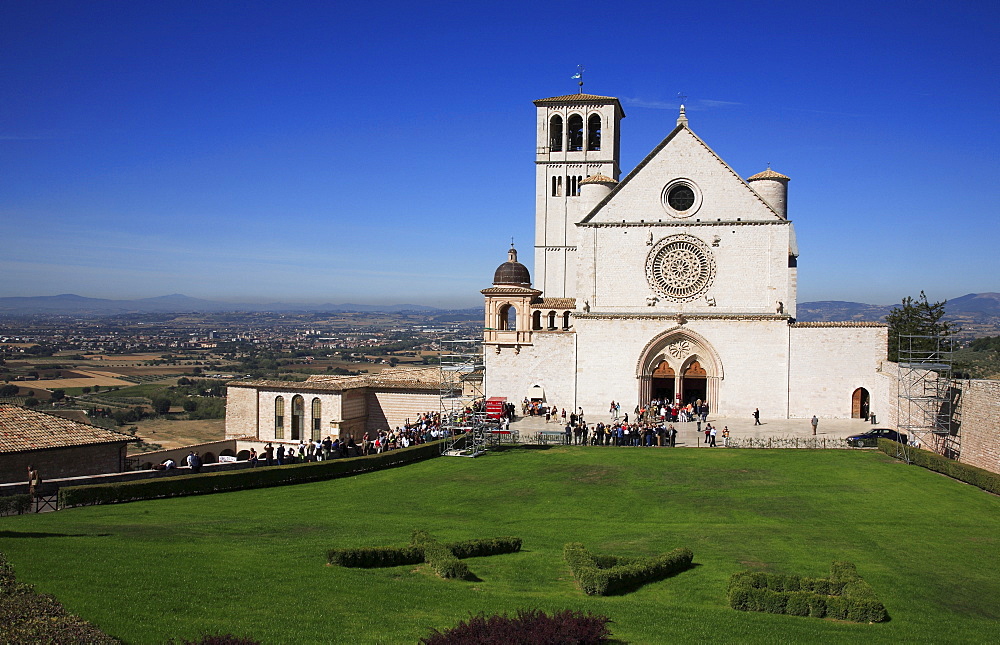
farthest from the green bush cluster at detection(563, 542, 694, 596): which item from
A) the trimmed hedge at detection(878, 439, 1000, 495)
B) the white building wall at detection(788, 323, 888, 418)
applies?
the white building wall at detection(788, 323, 888, 418)

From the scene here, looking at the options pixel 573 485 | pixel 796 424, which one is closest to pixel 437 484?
pixel 573 485

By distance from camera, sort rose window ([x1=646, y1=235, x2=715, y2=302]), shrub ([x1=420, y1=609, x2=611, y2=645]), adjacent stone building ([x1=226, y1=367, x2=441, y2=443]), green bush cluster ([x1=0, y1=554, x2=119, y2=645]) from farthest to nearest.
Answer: rose window ([x1=646, y1=235, x2=715, y2=302]), adjacent stone building ([x1=226, y1=367, x2=441, y2=443]), shrub ([x1=420, y1=609, x2=611, y2=645]), green bush cluster ([x1=0, y1=554, x2=119, y2=645])

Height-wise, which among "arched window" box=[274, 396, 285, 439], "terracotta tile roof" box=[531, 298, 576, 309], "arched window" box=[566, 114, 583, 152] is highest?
"arched window" box=[566, 114, 583, 152]

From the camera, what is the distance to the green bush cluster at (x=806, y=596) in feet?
44.2

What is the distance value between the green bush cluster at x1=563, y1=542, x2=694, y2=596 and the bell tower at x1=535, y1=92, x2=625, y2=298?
120ft

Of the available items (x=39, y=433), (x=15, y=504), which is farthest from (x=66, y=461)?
(x=15, y=504)

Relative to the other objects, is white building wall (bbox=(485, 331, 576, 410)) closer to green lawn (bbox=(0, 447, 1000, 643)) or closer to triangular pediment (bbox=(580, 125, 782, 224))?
triangular pediment (bbox=(580, 125, 782, 224))

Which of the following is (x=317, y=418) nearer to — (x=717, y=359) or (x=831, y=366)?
(x=717, y=359)

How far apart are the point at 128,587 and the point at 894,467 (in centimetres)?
2558

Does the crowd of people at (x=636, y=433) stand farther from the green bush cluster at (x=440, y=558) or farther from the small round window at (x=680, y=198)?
the green bush cluster at (x=440, y=558)

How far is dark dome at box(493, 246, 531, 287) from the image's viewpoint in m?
46.1

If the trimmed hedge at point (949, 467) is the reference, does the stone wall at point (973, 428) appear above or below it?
above

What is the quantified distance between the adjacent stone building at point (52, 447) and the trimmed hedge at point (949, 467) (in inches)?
1067

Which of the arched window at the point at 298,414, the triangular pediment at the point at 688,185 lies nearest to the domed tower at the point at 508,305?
the triangular pediment at the point at 688,185
